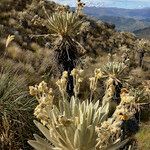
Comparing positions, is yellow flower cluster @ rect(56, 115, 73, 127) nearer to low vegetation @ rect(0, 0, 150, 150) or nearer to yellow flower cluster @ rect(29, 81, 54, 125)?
low vegetation @ rect(0, 0, 150, 150)

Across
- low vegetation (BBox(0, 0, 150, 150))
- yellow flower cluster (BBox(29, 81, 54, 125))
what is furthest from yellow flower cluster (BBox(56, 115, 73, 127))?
yellow flower cluster (BBox(29, 81, 54, 125))

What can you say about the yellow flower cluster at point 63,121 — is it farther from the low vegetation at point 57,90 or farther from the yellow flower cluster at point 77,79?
the yellow flower cluster at point 77,79

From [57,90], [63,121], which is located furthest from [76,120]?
[57,90]

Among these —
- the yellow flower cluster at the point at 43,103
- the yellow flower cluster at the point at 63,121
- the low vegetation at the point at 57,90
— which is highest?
the yellow flower cluster at the point at 43,103

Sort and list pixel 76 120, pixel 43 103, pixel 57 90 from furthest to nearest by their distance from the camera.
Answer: pixel 57 90, pixel 76 120, pixel 43 103

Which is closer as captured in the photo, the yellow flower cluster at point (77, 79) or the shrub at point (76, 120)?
the shrub at point (76, 120)

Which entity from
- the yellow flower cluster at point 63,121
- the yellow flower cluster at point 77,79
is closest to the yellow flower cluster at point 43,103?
the yellow flower cluster at point 63,121

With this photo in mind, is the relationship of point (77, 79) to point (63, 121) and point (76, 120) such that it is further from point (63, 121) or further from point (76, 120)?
point (63, 121)

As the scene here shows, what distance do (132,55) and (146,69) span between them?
303 cm

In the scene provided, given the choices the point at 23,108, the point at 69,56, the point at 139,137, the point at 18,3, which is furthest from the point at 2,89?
the point at 18,3

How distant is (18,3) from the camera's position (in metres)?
35.6

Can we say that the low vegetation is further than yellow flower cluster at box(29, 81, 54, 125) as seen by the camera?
Yes

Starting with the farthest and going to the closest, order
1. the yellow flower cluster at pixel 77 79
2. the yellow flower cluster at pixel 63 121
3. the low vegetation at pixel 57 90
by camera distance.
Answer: the yellow flower cluster at pixel 77 79
the low vegetation at pixel 57 90
the yellow flower cluster at pixel 63 121

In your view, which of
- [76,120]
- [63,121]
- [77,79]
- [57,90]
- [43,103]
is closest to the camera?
[63,121]
